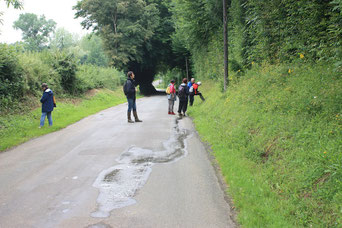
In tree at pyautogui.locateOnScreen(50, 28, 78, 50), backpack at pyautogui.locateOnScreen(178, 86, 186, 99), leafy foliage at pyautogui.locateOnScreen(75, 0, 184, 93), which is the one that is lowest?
backpack at pyautogui.locateOnScreen(178, 86, 186, 99)

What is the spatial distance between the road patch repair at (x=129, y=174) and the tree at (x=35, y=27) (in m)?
88.0

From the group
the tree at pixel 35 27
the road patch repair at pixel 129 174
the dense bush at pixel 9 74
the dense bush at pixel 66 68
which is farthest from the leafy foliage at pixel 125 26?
the tree at pixel 35 27

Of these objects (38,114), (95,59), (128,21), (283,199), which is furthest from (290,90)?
(95,59)

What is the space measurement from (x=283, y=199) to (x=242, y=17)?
12.5 m

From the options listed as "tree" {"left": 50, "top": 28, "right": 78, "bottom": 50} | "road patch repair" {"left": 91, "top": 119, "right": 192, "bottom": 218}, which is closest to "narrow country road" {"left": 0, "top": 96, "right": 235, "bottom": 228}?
"road patch repair" {"left": 91, "top": 119, "right": 192, "bottom": 218}

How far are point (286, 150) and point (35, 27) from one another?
318ft

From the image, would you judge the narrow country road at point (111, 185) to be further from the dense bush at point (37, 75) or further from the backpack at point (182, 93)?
the dense bush at point (37, 75)

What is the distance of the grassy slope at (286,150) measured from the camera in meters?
3.81

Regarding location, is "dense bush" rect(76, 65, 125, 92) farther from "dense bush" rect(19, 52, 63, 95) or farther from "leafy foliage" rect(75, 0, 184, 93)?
"leafy foliage" rect(75, 0, 184, 93)

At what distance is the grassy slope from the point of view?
12.5 ft

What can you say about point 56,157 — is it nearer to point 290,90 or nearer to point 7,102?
point 290,90

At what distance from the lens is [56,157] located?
6.98 metres

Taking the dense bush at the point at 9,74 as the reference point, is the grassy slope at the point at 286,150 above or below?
below

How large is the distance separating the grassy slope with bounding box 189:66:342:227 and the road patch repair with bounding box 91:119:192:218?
124cm
